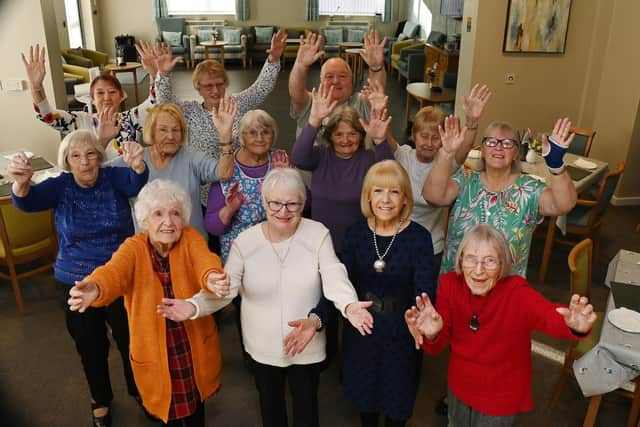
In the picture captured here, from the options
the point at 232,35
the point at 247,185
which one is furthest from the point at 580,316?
the point at 232,35

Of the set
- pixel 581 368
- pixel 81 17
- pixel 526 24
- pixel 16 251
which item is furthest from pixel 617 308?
pixel 81 17

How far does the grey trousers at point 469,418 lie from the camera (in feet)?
7.29

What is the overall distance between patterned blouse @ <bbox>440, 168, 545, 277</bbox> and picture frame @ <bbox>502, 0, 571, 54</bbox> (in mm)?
4192

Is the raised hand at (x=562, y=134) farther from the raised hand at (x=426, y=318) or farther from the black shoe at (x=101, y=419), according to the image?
the black shoe at (x=101, y=419)

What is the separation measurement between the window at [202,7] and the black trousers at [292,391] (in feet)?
48.8

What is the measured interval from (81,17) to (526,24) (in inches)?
437

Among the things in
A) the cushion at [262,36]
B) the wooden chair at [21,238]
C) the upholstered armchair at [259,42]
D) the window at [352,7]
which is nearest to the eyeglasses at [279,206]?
the wooden chair at [21,238]

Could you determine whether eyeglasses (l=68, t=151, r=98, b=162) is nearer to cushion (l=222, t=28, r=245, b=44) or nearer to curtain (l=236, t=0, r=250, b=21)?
cushion (l=222, t=28, r=245, b=44)

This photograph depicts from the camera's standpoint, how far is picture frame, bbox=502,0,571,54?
6.14 m

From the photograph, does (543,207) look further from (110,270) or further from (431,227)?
(110,270)

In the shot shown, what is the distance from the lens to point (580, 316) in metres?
1.90

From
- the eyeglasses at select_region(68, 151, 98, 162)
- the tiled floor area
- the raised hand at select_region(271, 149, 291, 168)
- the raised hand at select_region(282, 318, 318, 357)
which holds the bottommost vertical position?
the tiled floor area

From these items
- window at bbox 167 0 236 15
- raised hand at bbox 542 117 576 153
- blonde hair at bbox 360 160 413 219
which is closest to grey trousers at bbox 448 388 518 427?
blonde hair at bbox 360 160 413 219

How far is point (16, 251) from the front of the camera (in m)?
4.04
